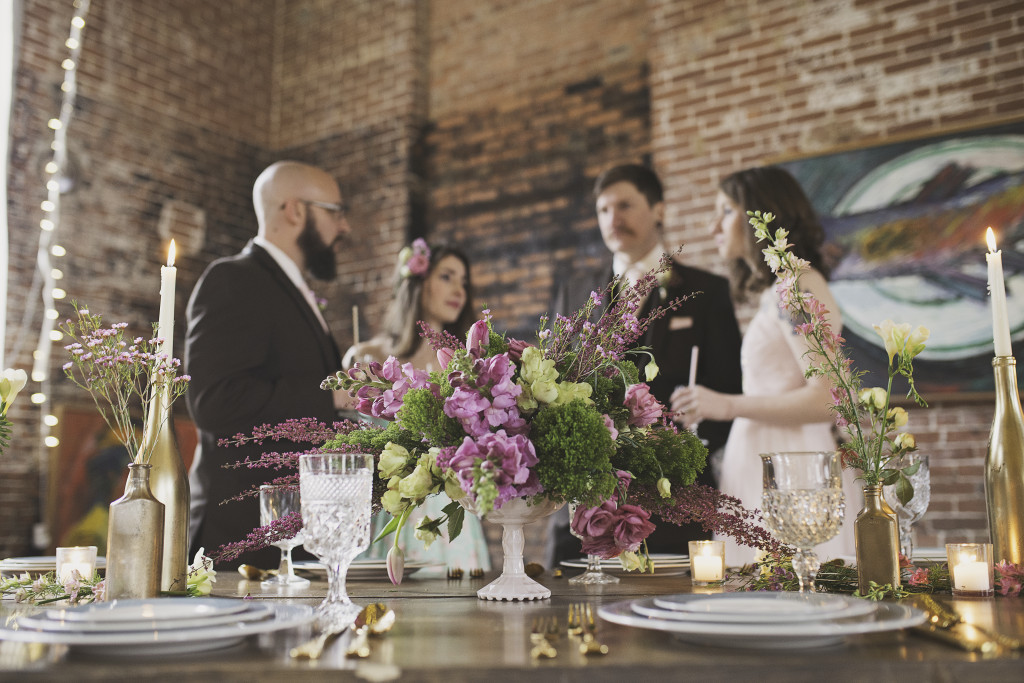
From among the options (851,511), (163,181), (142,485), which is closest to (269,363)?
(142,485)

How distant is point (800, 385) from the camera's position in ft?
9.01

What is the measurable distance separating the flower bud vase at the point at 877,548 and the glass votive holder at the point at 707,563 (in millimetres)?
268

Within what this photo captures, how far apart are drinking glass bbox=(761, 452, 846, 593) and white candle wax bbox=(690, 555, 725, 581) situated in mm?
329

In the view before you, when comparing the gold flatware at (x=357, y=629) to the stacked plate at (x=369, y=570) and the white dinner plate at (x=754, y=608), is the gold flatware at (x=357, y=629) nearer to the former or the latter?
the white dinner plate at (x=754, y=608)

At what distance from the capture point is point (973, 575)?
1182mm

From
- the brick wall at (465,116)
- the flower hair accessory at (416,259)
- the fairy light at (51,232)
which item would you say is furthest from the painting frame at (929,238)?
the fairy light at (51,232)

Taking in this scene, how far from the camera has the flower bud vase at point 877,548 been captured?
46.8 inches

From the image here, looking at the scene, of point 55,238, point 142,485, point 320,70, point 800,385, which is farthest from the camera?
point 320,70

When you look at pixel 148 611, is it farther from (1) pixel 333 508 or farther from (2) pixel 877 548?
(2) pixel 877 548

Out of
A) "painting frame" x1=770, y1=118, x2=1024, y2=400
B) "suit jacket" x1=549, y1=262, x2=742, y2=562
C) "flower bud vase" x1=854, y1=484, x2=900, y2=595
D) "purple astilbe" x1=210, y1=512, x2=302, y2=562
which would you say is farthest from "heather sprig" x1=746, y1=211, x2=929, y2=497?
"painting frame" x1=770, y1=118, x2=1024, y2=400

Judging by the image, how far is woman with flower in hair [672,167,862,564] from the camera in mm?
2611

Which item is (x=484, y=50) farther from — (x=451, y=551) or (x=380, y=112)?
(x=451, y=551)

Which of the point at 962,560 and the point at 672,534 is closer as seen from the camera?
the point at 962,560

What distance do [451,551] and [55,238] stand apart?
9.27 feet
